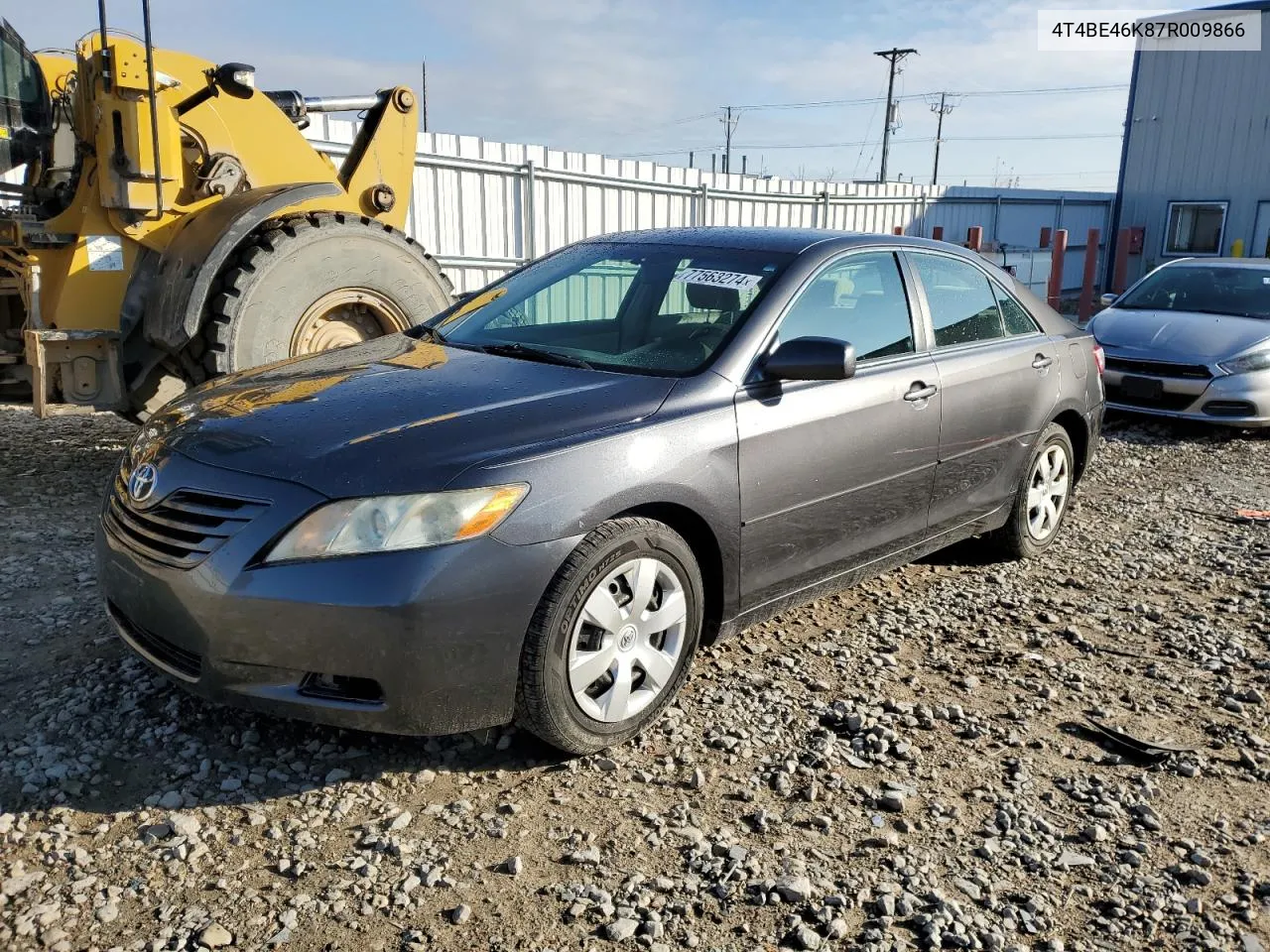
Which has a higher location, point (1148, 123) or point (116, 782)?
point (1148, 123)

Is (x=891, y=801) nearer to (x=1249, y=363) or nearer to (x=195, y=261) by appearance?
(x=195, y=261)

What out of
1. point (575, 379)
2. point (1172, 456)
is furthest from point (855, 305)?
point (1172, 456)

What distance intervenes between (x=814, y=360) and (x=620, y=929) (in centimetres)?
194

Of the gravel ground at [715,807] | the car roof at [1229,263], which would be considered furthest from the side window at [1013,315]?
the car roof at [1229,263]

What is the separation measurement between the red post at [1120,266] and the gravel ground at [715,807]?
63.1 ft

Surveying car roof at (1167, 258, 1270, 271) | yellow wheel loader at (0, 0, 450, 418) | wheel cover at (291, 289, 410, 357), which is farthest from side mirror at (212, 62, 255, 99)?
car roof at (1167, 258, 1270, 271)

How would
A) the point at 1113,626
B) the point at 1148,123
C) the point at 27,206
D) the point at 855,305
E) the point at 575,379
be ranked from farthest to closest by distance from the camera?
the point at 1148,123
the point at 27,206
the point at 1113,626
the point at 855,305
the point at 575,379

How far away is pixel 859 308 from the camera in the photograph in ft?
13.6

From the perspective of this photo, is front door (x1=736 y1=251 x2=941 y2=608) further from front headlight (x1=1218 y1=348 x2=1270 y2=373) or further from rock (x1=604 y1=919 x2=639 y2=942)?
front headlight (x1=1218 y1=348 x2=1270 y2=373)

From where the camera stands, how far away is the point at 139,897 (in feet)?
8.26

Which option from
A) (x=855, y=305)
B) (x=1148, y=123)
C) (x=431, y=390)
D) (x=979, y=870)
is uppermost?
(x=1148, y=123)

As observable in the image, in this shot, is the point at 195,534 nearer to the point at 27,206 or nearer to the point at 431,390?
the point at 431,390

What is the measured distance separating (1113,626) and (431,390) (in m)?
3.18

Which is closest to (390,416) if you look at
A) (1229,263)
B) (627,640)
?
(627,640)
